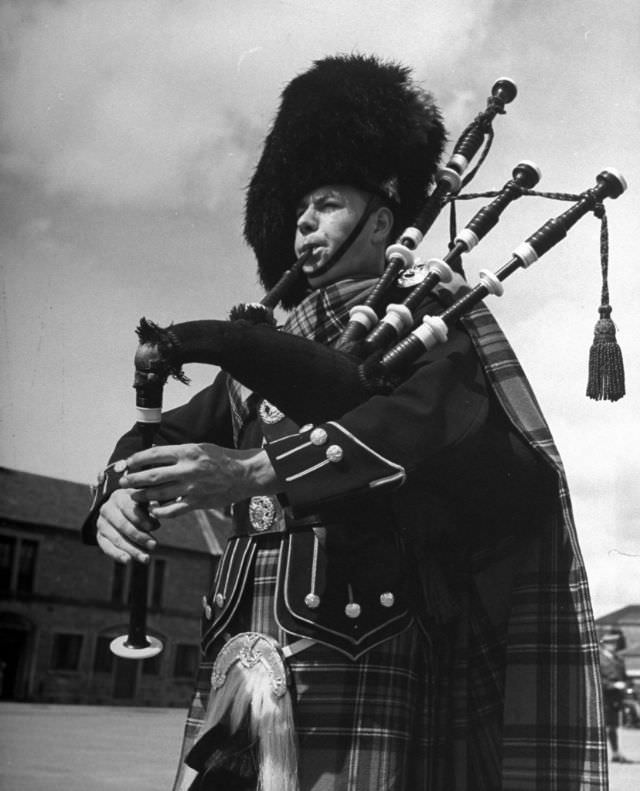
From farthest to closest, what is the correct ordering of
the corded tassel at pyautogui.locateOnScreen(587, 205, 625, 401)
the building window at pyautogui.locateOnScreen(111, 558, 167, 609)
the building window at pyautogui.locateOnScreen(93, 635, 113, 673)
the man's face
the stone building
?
the building window at pyautogui.locateOnScreen(111, 558, 167, 609) → the building window at pyautogui.locateOnScreen(93, 635, 113, 673) → the stone building → the corded tassel at pyautogui.locateOnScreen(587, 205, 625, 401) → the man's face

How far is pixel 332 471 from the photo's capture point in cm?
154

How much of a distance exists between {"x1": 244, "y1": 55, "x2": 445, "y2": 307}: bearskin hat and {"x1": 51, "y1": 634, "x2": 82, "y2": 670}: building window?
19.0m

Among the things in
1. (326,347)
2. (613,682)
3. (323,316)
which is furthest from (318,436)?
(613,682)

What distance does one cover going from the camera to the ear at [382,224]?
204cm

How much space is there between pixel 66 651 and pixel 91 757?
14.3m

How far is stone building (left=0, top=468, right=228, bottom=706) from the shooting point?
1848 centimetres

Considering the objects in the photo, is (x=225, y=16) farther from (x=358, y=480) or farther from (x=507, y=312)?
(x=358, y=480)

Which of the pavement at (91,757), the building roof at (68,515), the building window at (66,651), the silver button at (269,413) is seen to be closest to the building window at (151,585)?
the building roof at (68,515)

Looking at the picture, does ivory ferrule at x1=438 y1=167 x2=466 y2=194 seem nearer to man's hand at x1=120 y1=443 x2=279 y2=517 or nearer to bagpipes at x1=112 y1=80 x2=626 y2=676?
bagpipes at x1=112 y1=80 x2=626 y2=676

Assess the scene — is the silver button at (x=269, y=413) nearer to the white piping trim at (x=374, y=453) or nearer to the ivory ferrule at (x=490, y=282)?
the white piping trim at (x=374, y=453)

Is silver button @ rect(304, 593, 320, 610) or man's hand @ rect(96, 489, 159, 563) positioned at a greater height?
man's hand @ rect(96, 489, 159, 563)

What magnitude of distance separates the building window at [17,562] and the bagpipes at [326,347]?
16814 millimetres

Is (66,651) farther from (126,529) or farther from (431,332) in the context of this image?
(431,332)

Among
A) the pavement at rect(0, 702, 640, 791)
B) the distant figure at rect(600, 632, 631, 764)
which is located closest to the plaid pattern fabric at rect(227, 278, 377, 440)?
the pavement at rect(0, 702, 640, 791)
